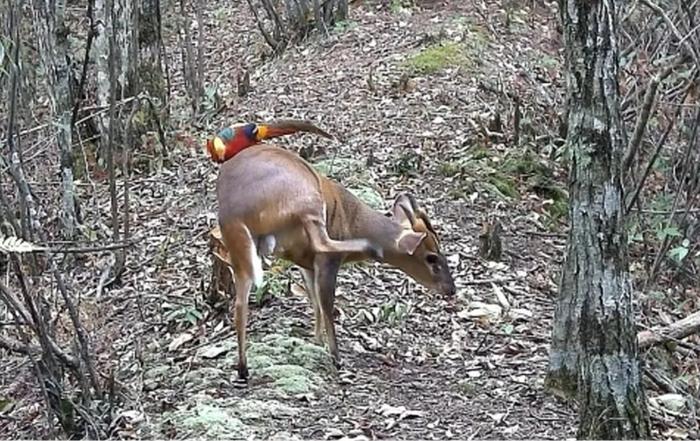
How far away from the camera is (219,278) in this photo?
21.1ft

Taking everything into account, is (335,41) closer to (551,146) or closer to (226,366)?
(551,146)

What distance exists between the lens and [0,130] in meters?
7.70

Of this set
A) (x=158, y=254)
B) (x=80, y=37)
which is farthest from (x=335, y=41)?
(x=158, y=254)

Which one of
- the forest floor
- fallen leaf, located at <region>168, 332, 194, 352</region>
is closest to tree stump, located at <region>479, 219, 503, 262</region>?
the forest floor

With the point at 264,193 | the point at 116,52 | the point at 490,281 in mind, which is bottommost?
the point at 490,281

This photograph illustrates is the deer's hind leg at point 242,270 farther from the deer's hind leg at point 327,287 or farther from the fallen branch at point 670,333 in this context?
the fallen branch at point 670,333

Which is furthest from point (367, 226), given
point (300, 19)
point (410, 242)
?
point (300, 19)

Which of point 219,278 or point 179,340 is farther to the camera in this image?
point 219,278

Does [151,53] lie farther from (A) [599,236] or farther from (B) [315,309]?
(A) [599,236]

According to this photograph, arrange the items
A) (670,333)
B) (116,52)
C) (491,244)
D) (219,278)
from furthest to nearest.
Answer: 1. (116,52)
2. (491,244)
3. (219,278)
4. (670,333)

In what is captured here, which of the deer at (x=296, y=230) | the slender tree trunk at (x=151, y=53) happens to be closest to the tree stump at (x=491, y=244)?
the deer at (x=296, y=230)

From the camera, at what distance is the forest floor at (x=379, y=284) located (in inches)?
210

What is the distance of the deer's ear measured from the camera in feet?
20.5

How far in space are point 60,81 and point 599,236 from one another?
5.14 m
